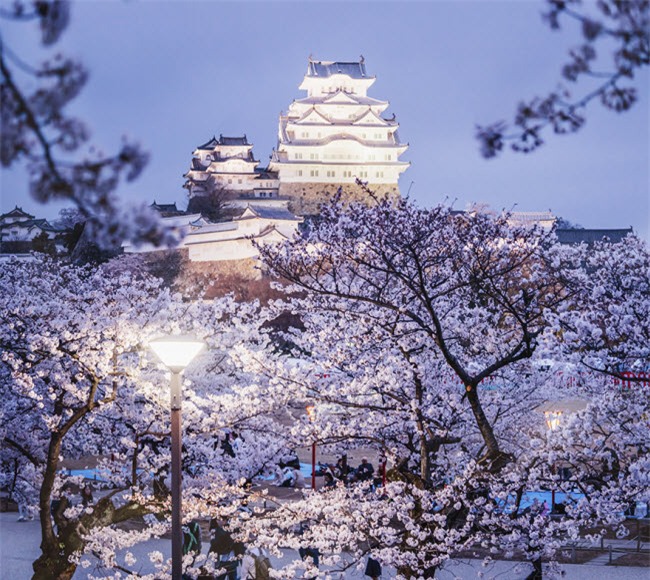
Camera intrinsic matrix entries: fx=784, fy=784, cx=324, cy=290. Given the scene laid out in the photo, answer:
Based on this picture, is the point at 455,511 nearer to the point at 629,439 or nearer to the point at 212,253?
the point at 629,439

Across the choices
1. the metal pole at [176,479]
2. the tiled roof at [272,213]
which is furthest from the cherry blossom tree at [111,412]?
the tiled roof at [272,213]

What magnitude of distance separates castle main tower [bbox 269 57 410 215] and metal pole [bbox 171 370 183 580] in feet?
149

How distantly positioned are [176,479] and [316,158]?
4755 cm

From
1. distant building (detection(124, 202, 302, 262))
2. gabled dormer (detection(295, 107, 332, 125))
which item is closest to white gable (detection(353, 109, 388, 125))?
gabled dormer (detection(295, 107, 332, 125))

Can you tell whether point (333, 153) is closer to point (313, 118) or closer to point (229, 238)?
point (313, 118)

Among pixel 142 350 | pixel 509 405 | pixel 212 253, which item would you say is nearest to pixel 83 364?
pixel 142 350

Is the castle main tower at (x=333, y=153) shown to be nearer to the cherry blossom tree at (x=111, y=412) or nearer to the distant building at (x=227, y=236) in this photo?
the distant building at (x=227, y=236)

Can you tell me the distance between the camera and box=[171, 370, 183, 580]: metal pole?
4.77 metres

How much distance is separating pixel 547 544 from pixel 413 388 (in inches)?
77.9

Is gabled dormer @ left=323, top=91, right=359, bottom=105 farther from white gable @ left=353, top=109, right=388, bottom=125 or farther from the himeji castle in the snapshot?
white gable @ left=353, top=109, right=388, bottom=125

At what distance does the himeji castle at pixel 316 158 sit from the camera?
5094 centimetres

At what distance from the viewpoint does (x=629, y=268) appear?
7.75 meters

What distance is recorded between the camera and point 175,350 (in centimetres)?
480

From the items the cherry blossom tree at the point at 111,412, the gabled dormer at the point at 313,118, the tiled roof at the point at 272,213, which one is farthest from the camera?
the gabled dormer at the point at 313,118
